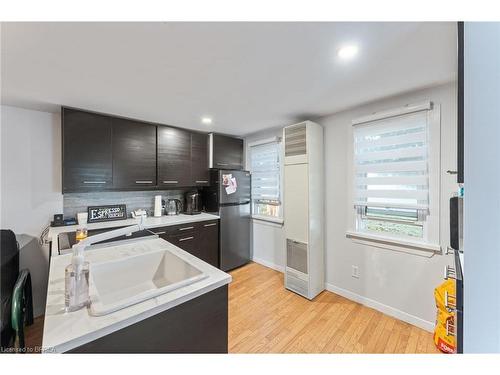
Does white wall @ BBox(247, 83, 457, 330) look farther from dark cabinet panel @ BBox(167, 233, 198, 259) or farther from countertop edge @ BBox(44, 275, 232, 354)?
countertop edge @ BBox(44, 275, 232, 354)

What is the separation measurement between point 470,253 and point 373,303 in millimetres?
1827

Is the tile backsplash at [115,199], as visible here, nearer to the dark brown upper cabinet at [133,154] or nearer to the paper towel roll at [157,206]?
the paper towel roll at [157,206]

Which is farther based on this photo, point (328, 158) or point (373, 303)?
point (328, 158)

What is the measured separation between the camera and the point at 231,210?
126 inches

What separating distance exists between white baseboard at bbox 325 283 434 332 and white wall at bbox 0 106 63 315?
3.31 meters

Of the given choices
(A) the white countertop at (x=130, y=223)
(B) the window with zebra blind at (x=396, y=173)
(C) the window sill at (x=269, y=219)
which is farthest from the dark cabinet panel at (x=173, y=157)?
(B) the window with zebra blind at (x=396, y=173)

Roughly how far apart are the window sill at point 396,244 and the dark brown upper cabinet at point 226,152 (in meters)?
2.05

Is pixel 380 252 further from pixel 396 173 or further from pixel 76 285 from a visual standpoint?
pixel 76 285
